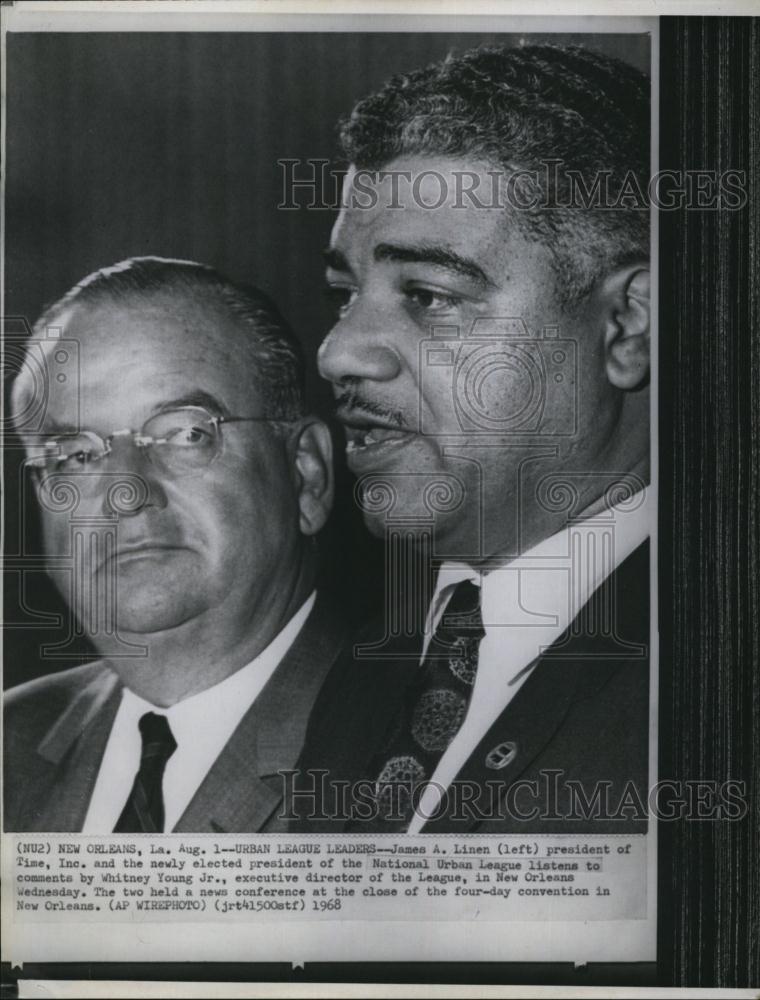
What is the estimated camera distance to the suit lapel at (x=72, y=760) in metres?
1.83

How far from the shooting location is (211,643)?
1.82 m

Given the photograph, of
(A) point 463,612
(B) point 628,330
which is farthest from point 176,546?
(B) point 628,330

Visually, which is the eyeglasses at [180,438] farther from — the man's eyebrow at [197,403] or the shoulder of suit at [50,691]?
the shoulder of suit at [50,691]

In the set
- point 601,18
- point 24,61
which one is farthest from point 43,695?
point 601,18

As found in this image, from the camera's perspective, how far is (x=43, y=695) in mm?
1833

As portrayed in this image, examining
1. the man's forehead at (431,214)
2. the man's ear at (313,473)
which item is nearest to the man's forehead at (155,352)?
the man's ear at (313,473)

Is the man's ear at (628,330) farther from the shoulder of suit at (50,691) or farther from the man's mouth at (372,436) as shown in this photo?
the shoulder of suit at (50,691)

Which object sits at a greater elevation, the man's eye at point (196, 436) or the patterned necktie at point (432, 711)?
the man's eye at point (196, 436)

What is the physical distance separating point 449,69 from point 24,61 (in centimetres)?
70

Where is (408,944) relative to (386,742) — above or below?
below

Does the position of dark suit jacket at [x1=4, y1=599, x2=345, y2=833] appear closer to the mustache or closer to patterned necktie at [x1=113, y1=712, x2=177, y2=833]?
patterned necktie at [x1=113, y1=712, x2=177, y2=833]

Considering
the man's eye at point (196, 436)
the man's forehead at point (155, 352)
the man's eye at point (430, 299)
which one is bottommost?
the man's eye at point (196, 436)

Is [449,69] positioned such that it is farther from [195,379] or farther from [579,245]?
[195,379]

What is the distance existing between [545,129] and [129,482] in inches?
34.7
